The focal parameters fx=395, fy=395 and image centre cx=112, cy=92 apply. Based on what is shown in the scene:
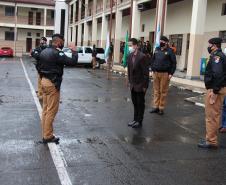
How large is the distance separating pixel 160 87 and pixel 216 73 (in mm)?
3276

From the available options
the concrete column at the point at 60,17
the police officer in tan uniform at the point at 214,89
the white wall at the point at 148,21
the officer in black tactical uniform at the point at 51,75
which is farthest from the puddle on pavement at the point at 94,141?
the concrete column at the point at 60,17

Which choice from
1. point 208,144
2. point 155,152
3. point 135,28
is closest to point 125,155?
point 155,152

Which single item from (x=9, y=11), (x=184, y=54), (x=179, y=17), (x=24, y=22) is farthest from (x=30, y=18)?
(x=184, y=54)

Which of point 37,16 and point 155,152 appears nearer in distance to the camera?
point 155,152

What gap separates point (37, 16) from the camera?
62.2 m

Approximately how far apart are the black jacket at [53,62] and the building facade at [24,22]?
178ft

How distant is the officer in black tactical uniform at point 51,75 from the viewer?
21.9 feet

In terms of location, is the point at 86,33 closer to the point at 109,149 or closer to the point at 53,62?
the point at 53,62

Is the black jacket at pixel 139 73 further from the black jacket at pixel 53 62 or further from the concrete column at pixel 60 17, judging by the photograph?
the concrete column at pixel 60 17

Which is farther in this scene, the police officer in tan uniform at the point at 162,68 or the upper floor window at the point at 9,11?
the upper floor window at the point at 9,11

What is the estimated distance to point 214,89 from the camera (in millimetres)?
6789

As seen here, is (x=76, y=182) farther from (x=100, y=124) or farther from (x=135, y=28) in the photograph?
(x=135, y=28)

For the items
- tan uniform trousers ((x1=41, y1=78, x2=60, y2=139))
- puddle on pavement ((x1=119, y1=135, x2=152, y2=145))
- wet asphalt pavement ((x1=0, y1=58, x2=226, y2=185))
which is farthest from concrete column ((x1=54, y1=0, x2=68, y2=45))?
tan uniform trousers ((x1=41, y1=78, x2=60, y2=139))

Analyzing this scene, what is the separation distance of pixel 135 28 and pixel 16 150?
73.6 feet
